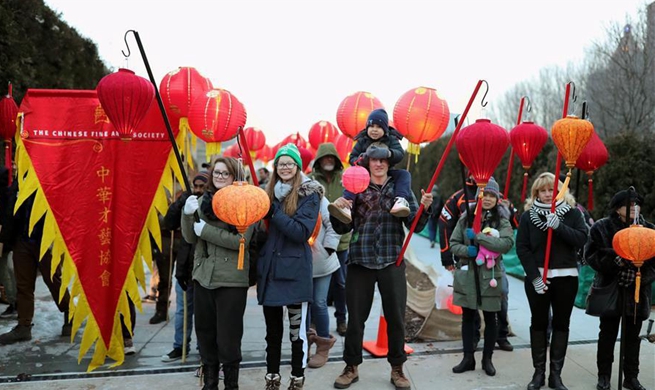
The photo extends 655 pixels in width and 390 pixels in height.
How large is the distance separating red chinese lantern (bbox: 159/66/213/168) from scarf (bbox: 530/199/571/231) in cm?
309

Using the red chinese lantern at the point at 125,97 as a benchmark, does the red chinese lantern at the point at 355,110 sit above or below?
above


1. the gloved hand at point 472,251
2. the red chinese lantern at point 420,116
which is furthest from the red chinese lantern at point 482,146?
the red chinese lantern at point 420,116

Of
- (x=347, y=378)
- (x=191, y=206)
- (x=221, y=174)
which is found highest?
(x=221, y=174)

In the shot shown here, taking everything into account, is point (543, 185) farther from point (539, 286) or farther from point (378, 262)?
point (378, 262)

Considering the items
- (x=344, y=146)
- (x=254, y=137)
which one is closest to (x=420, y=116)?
(x=344, y=146)

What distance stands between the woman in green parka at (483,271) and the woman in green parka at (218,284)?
6.20 ft

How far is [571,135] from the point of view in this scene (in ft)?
11.9

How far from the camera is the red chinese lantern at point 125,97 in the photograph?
3.63m

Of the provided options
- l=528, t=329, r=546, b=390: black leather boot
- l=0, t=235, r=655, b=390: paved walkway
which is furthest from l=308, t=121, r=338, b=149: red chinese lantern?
l=528, t=329, r=546, b=390: black leather boot

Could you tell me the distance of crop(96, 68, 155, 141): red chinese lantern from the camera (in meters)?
3.63

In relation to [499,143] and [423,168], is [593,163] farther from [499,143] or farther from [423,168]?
[423,168]

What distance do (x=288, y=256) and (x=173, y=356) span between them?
181cm

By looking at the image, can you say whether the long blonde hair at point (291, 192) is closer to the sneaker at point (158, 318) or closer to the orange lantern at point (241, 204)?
the orange lantern at point (241, 204)

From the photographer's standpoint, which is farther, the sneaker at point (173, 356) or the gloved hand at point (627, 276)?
the sneaker at point (173, 356)
